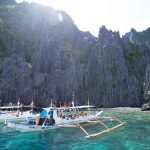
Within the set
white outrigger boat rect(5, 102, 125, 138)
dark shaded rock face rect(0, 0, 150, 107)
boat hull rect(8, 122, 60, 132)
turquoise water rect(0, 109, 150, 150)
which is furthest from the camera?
dark shaded rock face rect(0, 0, 150, 107)

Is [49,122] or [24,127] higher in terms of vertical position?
[49,122]

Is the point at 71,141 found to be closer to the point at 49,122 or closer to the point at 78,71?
the point at 49,122

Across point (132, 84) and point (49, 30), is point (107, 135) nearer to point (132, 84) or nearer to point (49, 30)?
point (132, 84)

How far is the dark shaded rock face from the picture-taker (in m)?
139

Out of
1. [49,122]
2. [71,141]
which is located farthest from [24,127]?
[71,141]

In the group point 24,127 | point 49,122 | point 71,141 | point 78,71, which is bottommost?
point 71,141

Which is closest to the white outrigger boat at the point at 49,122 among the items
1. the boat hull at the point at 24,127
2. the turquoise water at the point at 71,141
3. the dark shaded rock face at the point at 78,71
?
the boat hull at the point at 24,127

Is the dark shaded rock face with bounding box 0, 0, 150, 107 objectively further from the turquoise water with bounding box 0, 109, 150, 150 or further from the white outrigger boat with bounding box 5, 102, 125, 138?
the turquoise water with bounding box 0, 109, 150, 150

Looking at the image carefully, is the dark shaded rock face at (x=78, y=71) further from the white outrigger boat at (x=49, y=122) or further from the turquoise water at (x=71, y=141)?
the turquoise water at (x=71, y=141)

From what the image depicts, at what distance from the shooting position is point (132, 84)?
149875 mm

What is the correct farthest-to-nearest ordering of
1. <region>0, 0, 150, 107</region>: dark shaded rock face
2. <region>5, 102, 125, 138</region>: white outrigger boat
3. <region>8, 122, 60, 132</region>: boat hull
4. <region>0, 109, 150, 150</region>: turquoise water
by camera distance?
1. <region>0, 0, 150, 107</region>: dark shaded rock face
2. <region>5, 102, 125, 138</region>: white outrigger boat
3. <region>8, 122, 60, 132</region>: boat hull
4. <region>0, 109, 150, 150</region>: turquoise water

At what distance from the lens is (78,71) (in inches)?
5851

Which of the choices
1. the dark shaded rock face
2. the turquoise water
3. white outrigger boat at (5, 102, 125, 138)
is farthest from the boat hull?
the dark shaded rock face

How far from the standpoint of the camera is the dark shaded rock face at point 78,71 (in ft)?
455
